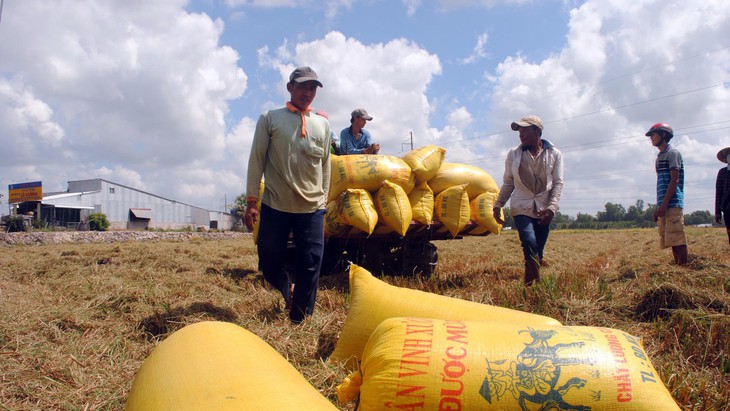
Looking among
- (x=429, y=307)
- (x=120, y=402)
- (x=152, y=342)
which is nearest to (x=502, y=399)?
(x=429, y=307)

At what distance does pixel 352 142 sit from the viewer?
5.25 metres

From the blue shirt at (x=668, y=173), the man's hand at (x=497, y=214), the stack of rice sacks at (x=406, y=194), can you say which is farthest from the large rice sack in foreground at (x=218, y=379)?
the blue shirt at (x=668, y=173)

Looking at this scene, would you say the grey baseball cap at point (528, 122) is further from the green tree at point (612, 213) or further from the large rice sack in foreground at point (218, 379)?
the green tree at point (612, 213)

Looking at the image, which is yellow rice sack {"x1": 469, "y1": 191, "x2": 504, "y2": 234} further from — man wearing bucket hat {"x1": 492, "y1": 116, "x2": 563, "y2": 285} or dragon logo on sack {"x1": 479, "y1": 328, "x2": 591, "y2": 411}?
dragon logo on sack {"x1": 479, "y1": 328, "x2": 591, "y2": 411}

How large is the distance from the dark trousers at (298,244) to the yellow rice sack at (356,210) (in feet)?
3.76

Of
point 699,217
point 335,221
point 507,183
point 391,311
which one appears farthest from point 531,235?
point 699,217

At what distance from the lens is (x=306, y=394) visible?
1255 mm

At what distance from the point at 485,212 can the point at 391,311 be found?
3172 mm

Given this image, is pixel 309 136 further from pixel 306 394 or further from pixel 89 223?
pixel 89 223

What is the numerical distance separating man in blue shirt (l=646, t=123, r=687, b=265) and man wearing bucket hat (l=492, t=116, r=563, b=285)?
5.16 feet

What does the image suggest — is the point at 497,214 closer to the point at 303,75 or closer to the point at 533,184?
the point at 533,184

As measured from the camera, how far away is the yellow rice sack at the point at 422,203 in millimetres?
4828

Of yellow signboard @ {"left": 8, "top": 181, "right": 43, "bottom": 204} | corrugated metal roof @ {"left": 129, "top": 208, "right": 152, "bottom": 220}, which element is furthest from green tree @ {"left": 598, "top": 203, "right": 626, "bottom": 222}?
yellow signboard @ {"left": 8, "top": 181, "right": 43, "bottom": 204}

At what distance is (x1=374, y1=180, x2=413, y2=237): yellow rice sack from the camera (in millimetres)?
4523
